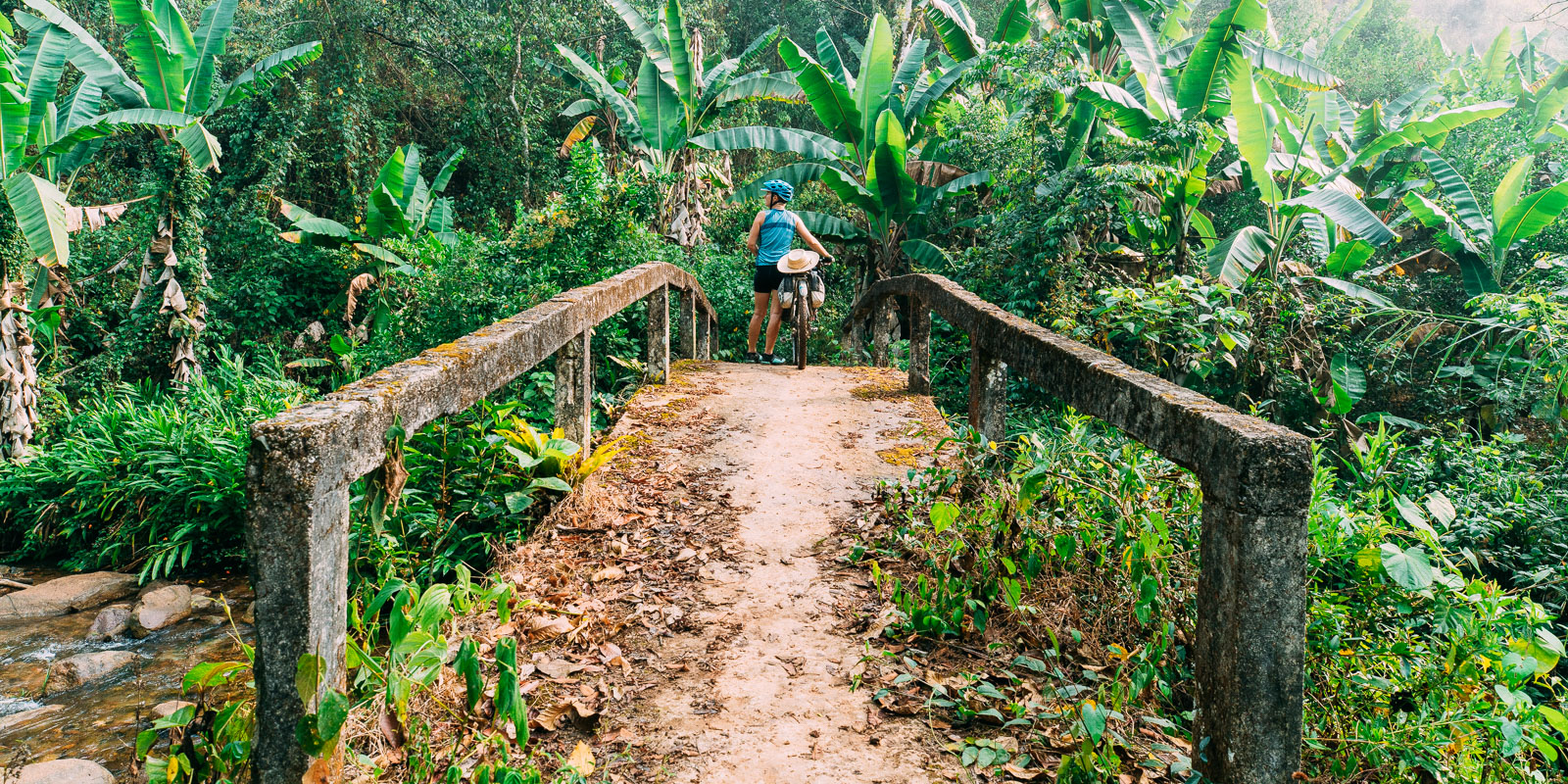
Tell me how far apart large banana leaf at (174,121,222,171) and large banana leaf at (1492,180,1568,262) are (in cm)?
1366

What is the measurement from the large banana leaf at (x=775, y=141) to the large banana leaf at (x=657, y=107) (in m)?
0.56

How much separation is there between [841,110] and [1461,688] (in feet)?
32.7

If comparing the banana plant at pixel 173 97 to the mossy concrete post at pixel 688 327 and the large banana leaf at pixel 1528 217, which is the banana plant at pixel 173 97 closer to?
the mossy concrete post at pixel 688 327

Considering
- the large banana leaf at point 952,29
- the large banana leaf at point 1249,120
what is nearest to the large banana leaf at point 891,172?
the large banana leaf at point 952,29

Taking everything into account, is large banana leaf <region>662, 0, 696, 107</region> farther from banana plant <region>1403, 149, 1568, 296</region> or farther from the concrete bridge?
the concrete bridge

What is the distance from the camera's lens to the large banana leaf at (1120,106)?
28.9 ft

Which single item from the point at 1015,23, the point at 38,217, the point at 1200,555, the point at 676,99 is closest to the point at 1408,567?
the point at 1200,555

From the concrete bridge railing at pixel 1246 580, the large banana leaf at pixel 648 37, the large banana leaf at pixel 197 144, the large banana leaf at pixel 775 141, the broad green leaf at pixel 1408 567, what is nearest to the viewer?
the concrete bridge railing at pixel 1246 580

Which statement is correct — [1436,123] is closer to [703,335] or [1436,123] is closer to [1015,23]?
[1015,23]

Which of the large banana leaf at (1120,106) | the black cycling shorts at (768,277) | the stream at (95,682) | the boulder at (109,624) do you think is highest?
the large banana leaf at (1120,106)

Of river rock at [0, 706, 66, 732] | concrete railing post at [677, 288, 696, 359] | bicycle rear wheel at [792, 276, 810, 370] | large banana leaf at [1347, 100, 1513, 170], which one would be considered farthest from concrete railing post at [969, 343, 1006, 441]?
large banana leaf at [1347, 100, 1513, 170]

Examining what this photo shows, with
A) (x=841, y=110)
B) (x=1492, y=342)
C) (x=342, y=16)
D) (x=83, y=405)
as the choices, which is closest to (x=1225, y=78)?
(x=1492, y=342)

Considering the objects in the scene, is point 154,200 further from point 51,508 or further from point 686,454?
point 686,454

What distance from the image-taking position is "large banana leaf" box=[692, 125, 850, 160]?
38.9ft
